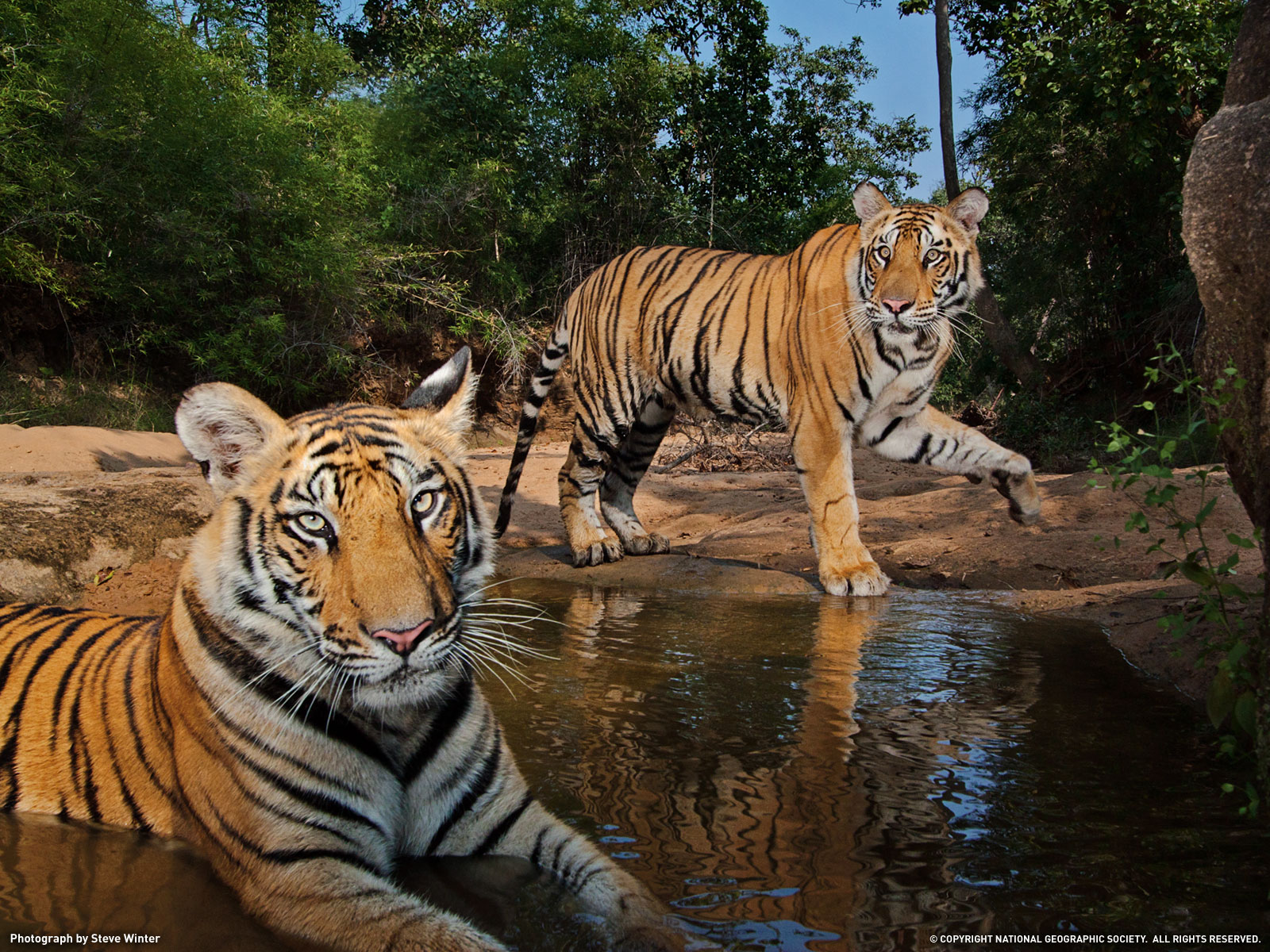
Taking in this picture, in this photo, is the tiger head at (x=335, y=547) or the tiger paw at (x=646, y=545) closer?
the tiger head at (x=335, y=547)

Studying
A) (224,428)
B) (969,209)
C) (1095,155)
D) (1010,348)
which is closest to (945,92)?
(1095,155)

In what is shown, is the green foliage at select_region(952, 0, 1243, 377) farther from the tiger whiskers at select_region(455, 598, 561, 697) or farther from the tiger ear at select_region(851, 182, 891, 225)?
the tiger whiskers at select_region(455, 598, 561, 697)

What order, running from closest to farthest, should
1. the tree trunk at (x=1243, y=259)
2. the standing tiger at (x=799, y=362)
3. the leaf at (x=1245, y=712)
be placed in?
the leaf at (x=1245, y=712) < the tree trunk at (x=1243, y=259) < the standing tiger at (x=799, y=362)

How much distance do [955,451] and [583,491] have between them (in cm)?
250

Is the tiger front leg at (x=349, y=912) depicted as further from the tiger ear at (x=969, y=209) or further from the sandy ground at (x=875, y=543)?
the tiger ear at (x=969, y=209)

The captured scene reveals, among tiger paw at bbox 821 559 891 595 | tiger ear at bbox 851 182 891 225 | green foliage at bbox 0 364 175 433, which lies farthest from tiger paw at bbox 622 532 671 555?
green foliage at bbox 0 364 175 433

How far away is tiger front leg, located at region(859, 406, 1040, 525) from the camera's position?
5.46 meters

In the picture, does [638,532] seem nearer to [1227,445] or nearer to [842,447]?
[842,447]

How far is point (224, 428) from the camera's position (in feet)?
6.82

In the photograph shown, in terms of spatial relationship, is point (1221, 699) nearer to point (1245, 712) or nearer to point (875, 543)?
point (1245, 712)

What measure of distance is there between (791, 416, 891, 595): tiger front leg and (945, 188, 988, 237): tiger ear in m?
1.55

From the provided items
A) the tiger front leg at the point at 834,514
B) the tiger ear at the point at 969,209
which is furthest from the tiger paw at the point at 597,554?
the tiger ear at the point at 969,209

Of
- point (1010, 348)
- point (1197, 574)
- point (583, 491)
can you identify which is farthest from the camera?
point (1010, 348)

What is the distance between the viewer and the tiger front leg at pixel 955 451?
17.9 feet
